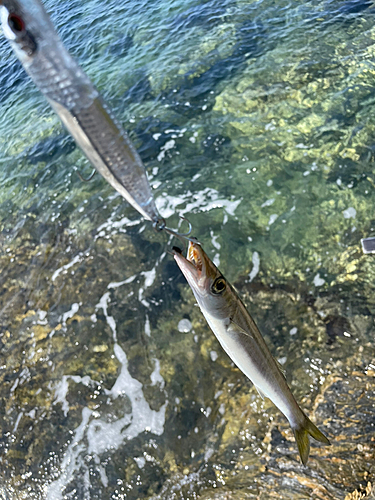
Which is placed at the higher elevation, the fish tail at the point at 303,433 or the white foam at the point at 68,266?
the fish tail at the point at 303,433

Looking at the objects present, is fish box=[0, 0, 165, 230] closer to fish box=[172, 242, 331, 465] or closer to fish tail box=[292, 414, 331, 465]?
fish box=[172, 242, 331, 465]

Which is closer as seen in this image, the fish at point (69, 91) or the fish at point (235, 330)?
the fish at point (69, 91)

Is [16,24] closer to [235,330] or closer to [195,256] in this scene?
[195,256]

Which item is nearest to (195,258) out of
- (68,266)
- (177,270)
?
(177,270)

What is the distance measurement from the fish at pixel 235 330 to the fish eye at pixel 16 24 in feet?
4.35

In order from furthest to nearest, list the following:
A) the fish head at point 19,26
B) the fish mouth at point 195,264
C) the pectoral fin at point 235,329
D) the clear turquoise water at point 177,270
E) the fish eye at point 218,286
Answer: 1. the clear turquoise water at point 177,270
2. the pectoral fin at point 235,329
3. the fish eye at point 218,286
4. the fish mouth at point 195,264
5. the fish head at point 19,26

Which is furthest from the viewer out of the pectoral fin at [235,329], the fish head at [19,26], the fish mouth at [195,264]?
the pectoral fin at [235,329]

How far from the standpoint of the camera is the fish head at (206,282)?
95.6 inches

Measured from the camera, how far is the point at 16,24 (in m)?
1.46

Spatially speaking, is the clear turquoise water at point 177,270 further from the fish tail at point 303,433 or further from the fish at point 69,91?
the fish at point 69,91

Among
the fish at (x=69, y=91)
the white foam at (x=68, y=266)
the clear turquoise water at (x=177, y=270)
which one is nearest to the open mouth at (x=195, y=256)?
the fish at (x=69, y=91)

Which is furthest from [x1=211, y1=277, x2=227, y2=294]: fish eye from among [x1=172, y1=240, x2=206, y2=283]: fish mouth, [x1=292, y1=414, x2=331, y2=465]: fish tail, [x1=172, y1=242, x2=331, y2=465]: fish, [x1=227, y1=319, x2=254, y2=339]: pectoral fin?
[x1=292, y1=414, x2=331, y2=465]: fish tail

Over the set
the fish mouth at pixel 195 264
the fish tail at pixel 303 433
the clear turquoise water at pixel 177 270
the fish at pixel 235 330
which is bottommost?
the clear turquoise water at pixel 177 270

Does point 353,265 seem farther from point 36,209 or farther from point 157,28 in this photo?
point 157,28
